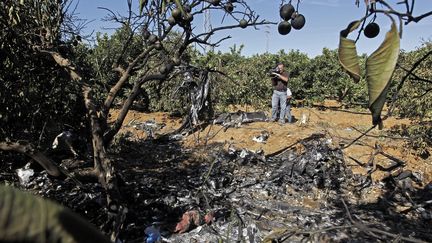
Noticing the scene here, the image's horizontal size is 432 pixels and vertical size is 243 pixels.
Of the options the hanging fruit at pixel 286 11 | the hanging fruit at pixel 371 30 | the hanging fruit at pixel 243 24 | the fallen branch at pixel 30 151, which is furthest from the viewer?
the hanging fruit at pixel 243 24

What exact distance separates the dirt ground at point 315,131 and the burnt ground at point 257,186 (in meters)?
0.03

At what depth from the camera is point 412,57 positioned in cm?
998

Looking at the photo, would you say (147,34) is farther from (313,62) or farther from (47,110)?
(313,62)

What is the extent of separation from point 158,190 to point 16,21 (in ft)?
9.37

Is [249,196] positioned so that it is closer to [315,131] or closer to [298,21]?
[315,131]

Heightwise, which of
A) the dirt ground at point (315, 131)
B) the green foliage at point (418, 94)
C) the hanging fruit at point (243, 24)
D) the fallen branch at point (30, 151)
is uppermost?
the hanging fruit at point (243, 24)

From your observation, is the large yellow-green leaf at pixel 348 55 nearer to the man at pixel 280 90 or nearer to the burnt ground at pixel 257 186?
the burnt ground at pixel 257 186

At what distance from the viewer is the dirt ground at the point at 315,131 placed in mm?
7488

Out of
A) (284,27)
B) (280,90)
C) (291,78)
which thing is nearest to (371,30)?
(284,27)

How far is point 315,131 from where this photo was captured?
9.05 metres

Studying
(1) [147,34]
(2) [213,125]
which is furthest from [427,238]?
(2) [213,125]

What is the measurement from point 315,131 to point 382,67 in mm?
8668

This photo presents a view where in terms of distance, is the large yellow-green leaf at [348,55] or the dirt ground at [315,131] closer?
the large yellow-green leaf at [348,55]

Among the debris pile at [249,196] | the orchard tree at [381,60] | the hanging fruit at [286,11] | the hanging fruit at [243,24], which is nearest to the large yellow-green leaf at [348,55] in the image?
the orchard tree at [381,60]
